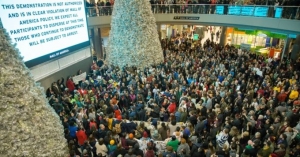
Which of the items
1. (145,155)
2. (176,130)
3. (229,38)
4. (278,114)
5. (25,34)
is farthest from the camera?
(229,38)

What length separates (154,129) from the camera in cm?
720

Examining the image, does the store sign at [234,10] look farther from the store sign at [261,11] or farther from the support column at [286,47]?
the support column at [286,47]

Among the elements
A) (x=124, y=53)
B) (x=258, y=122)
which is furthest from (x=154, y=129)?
(x=124, y=53)

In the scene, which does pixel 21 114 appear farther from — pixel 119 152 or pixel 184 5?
pixel 184 5

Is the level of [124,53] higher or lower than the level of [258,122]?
higher

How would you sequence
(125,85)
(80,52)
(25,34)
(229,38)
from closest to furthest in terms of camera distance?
(25,34) → (125,85) → (80,52) → (229,38)

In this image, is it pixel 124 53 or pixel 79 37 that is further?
pixel 124 53

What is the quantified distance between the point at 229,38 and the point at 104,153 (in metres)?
19.2

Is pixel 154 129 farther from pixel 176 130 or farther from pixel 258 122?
pixel 258 122

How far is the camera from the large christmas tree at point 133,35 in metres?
13.3

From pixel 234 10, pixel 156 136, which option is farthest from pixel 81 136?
pixel 234 10

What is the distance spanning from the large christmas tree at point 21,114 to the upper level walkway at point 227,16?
39.8 feet

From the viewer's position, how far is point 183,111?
8.19 metres

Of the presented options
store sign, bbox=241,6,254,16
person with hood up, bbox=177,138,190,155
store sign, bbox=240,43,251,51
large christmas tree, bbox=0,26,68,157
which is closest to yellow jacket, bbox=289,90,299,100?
person with hood up, bbox=177,138,190,155
